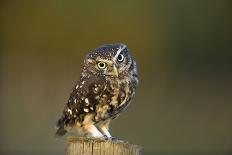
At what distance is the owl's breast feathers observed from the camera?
173 inches

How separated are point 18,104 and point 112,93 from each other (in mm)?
3132

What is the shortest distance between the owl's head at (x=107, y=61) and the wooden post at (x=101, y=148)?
2.59ft

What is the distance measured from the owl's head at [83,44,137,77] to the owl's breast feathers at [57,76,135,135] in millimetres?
37

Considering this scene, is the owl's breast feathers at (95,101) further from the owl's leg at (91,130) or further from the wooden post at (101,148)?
the wooden post at (101,148)

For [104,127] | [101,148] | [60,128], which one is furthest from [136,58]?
[101,148]

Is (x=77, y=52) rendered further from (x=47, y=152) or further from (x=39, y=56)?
(x=47, y=152)

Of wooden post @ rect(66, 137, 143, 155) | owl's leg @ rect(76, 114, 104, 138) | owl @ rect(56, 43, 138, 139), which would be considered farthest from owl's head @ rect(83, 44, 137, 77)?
wooden post @ rect(66, 137, 143, 155)

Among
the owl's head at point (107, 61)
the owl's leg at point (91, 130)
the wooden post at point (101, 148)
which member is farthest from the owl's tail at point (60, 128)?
the wooden post at point (101, 148)

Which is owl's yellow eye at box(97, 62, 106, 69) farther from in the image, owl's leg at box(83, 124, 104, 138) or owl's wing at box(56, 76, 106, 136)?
owl's leg at box(83, 124, 104, 138)

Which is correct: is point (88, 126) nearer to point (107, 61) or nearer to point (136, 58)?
point (107, 61)

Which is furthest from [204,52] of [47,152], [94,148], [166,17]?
[94,148]

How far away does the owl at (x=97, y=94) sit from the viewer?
4.40 m

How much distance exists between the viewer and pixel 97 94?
4414 mm

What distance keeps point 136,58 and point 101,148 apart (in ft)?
12.4
